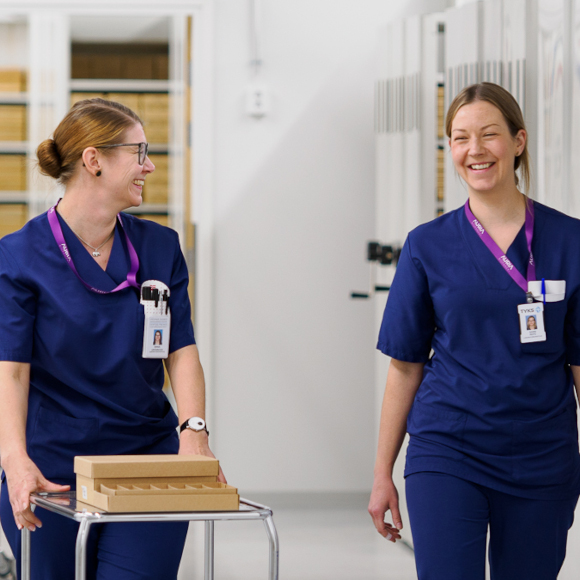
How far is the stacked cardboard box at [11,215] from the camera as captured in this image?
590 centimetres

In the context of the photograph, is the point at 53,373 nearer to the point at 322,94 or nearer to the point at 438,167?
the point at 438,167

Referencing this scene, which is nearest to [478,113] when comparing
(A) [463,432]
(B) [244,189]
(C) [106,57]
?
(A) [463,432]

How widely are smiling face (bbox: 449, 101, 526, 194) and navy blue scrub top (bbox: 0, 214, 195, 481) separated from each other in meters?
0.69

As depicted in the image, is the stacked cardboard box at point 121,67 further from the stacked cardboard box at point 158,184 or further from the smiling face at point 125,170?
the smiling face at point 125,170

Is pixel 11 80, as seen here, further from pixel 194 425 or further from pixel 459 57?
pixel 194 425

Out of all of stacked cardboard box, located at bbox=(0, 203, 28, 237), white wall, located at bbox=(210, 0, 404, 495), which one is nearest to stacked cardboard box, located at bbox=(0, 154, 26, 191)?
stacked cardboard box, located at bbox=(0, 203, 28, 237)

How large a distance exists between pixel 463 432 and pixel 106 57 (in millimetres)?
5628

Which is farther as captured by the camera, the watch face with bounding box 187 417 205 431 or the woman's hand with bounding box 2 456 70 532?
the watch face with bounding box 187 417 205 431

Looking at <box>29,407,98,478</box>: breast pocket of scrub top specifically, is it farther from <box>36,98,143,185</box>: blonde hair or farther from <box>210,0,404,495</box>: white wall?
<box>210,0,404,495</box>: white wall

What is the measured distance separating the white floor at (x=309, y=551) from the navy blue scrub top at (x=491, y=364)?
1.76m

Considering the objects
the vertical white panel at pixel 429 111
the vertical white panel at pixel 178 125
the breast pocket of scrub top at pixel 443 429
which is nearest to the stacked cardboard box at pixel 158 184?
the vertical white panel at pixel 178 125

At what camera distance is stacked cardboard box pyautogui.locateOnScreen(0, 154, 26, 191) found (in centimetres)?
586

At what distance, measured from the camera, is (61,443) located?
1.64 m

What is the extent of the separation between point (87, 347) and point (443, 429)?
2.22 ft
